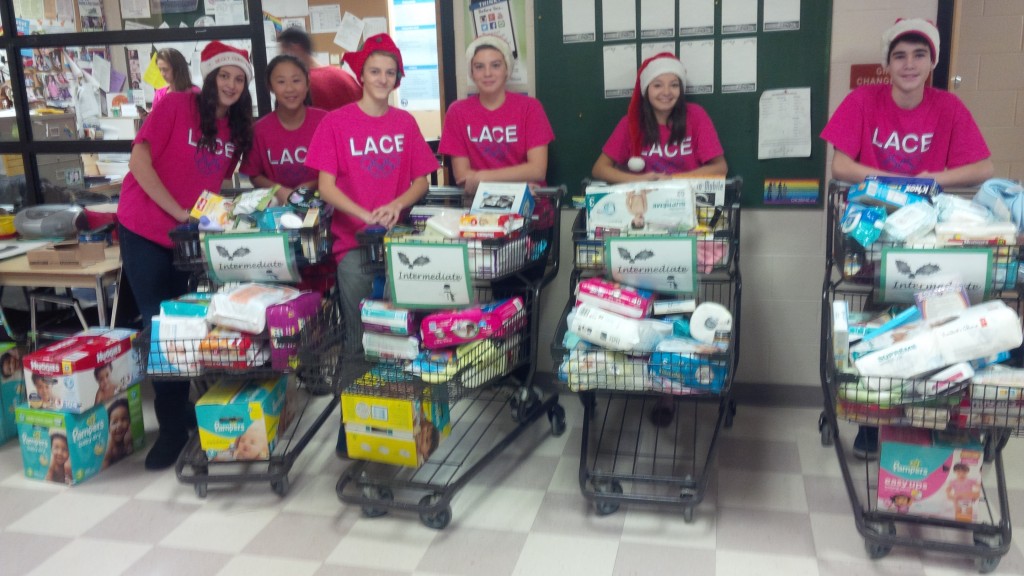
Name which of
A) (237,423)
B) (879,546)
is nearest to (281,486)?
(237,423)

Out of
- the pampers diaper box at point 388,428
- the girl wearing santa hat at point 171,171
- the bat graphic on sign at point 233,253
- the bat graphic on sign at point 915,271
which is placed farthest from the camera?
the girl wearing santa hat at point 171,171

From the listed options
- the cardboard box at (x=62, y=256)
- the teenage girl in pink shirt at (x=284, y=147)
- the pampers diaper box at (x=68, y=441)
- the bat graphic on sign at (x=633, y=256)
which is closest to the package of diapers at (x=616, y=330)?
the bat graphic on sign at (x=633, y=256)

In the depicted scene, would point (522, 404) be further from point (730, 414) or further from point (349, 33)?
point (349, 33)

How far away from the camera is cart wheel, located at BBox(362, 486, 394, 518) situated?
2.78 meters

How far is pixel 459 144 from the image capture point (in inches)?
131

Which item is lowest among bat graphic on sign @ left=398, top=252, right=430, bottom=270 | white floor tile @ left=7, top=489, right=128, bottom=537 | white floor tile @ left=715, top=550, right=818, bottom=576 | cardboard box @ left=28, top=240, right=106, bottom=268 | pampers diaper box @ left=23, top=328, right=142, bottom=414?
white floor tile @ left=715, top=550, right=818, bottom=576

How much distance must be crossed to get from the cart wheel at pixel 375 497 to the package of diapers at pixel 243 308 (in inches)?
25.7

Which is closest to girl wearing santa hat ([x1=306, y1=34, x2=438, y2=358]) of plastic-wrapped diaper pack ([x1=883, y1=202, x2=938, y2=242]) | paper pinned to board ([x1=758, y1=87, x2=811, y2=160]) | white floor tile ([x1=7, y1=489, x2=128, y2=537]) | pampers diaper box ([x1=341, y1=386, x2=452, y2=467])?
pampers diaper box ([x1=341, y1=386, x2=452, y2=467])

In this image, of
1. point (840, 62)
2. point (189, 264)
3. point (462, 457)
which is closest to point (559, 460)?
point (462, 457)

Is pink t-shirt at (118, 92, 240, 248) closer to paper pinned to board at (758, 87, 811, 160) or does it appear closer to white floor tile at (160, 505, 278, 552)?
white floor tile at (160, 505, 278, 552)

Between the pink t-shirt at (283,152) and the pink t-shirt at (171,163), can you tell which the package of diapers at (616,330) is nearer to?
the pink t-shirt at (283,152)

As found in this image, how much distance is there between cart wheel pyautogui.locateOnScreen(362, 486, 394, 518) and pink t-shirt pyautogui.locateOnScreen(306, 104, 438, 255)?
85cm

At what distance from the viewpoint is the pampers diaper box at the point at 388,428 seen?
9.09 feet

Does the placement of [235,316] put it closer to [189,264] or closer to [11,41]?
[189,264]
